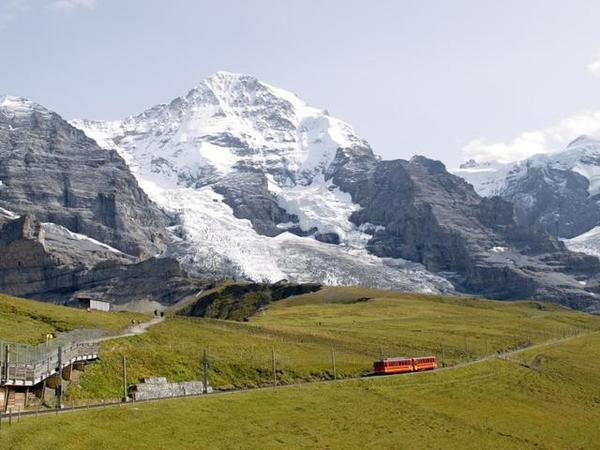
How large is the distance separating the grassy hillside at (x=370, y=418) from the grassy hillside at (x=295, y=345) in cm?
1125

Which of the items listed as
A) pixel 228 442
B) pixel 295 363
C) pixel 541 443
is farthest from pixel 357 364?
pixel 228 442

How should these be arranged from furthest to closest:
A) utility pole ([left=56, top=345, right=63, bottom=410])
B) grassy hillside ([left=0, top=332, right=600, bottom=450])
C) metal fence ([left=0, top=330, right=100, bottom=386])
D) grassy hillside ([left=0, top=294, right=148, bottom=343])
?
grassy hillside ([left=0, top=294, right=148, bottom=343]) < utility pole ([left=56, top=345, right=63, bottom=410]) < metal fence ([left=0, top=330, right=100, bottom=386]) < grassy hillside ([left=0, top=332, right=600, bottom=450])

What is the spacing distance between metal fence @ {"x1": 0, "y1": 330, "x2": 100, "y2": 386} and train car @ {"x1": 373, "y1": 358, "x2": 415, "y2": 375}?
35.3m

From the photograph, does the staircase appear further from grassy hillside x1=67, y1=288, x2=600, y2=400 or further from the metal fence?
grassy hillside x1=67, y1=288, x2=600, y2=400

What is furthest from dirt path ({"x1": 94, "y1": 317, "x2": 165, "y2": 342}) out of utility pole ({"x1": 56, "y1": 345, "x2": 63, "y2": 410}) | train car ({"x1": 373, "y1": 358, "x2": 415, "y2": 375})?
train car ({"x1": 373, "y1": 358, "x2": 415, "y2": 375})

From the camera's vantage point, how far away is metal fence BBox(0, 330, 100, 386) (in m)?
66.2

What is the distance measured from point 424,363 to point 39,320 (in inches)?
2100

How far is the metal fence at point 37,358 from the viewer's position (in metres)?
66.2

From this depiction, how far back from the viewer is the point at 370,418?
3152 inches

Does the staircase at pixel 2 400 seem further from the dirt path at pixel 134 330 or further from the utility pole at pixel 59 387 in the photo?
the dirt path at pixel 134 330

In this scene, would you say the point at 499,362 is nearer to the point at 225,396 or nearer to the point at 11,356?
the point at 225,396

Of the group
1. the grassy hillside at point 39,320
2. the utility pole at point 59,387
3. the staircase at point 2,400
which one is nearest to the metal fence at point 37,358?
the utility pole at point 59,387

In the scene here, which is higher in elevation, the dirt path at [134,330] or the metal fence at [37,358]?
the metal fence at [37,358]

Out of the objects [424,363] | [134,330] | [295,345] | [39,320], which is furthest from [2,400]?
[295,345]
